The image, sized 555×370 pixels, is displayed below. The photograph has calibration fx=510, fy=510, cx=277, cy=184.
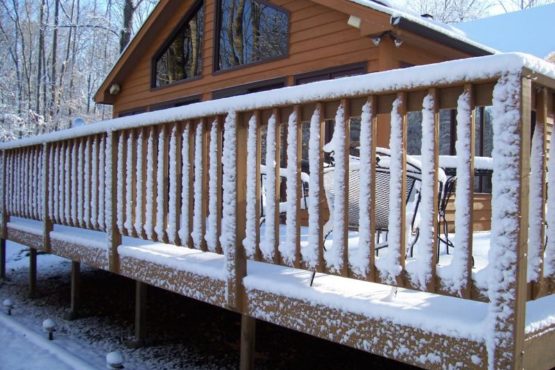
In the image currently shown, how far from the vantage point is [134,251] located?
12.7 ft

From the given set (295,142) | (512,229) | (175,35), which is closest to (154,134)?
(295,142)

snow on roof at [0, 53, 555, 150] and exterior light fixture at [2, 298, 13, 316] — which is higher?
snow on roof at [0, 53, 555, 150]

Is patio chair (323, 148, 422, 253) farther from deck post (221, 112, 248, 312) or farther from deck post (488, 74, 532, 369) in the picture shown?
deck post (488, 74, 532, 369)

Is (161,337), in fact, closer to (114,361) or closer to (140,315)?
(140,315)

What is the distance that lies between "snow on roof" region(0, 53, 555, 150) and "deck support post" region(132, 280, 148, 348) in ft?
5.32

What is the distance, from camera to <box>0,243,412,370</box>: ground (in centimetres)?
403

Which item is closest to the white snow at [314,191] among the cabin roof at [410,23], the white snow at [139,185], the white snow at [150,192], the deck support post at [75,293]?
the white snow at [150,192]

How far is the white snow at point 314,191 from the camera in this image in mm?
2447

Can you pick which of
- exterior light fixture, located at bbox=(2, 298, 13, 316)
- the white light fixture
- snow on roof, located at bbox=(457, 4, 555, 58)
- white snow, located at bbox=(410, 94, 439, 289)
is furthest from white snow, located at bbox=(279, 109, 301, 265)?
snow on roof, located at bbox=(457, 4, 555, 58)

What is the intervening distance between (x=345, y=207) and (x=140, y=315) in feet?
9.16

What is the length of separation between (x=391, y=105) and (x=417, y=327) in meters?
0.93

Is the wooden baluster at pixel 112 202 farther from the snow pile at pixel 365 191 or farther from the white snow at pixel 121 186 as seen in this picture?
the snow pile at pixel 365 191

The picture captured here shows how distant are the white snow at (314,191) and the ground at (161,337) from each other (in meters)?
1.75

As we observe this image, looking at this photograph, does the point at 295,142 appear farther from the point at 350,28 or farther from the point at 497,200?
the point at 350,28
